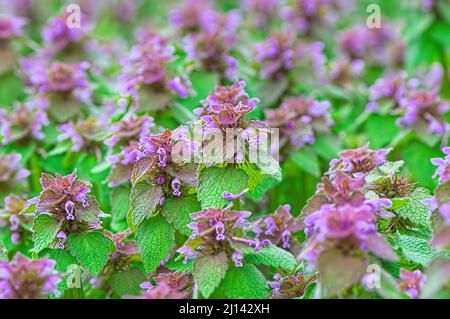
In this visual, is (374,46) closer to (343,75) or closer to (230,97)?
(343,75)

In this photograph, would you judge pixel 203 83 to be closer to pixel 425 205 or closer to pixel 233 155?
pixel 233 155

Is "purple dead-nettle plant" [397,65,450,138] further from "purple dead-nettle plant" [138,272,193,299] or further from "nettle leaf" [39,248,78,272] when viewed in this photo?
"nettle leaf" [39,248,78,272]

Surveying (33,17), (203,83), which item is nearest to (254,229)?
(203,83)

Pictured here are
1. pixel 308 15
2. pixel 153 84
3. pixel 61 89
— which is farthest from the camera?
pixel 308 15

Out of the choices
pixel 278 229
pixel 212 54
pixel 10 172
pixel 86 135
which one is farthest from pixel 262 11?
pixel 278 229

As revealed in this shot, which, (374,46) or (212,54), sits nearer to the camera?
(212,54)
